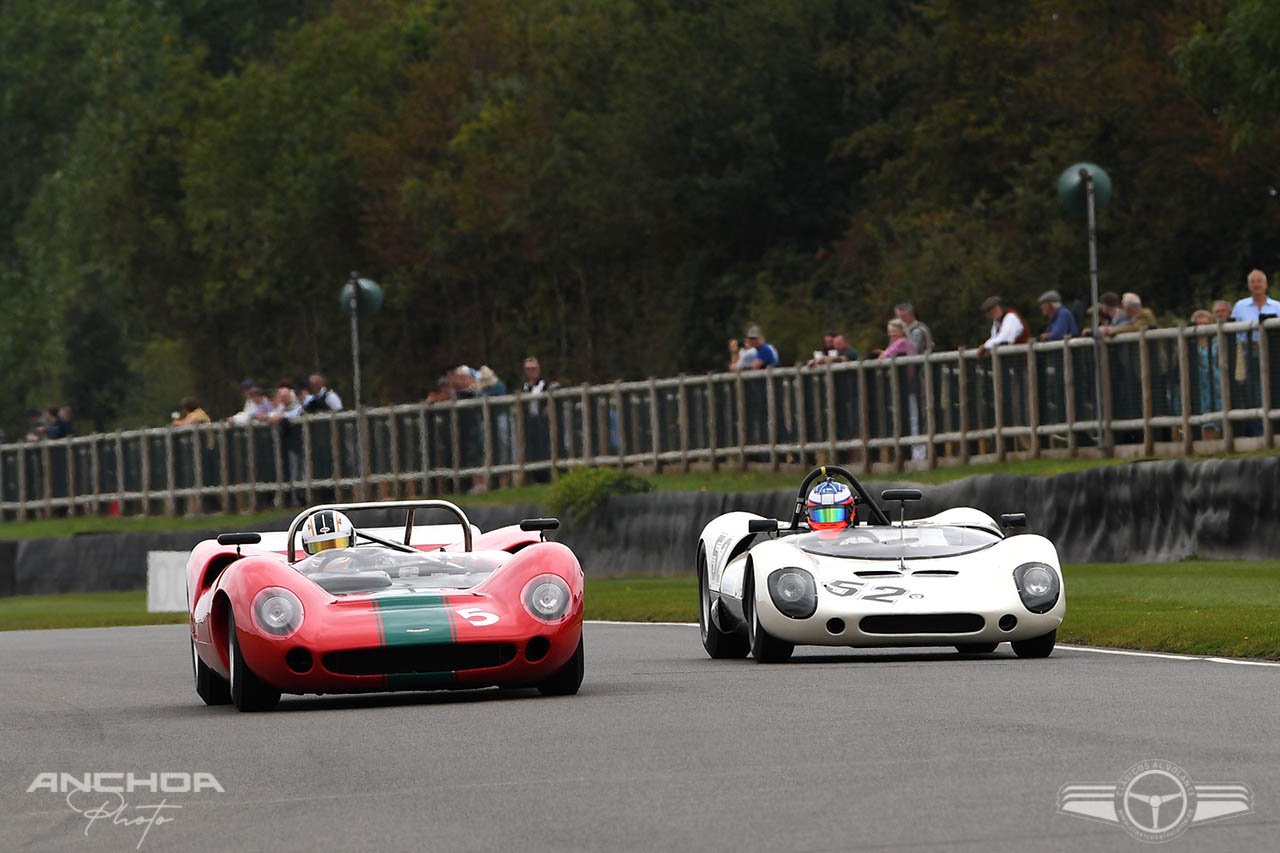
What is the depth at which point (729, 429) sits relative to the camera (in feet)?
109

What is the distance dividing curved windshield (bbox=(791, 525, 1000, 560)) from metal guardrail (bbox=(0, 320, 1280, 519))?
9181mm

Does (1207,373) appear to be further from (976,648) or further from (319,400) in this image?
(319,400)

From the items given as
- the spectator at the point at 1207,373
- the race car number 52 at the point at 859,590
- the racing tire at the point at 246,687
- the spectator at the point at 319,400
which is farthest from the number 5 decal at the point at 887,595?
the spectator at the point at 319,400

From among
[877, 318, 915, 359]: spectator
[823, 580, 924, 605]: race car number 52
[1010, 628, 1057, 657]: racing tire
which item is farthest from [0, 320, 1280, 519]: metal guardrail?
[823, 580, 924, 605]: race car number 52

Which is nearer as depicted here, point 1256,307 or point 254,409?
point 1256,307

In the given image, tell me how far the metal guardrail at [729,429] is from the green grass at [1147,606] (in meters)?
3.05

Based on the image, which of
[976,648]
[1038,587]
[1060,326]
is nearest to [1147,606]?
[976,648]

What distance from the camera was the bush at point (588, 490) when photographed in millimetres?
31281

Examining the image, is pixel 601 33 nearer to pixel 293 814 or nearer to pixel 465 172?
pixel 465 172

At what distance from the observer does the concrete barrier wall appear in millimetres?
22109

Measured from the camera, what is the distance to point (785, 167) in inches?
2114

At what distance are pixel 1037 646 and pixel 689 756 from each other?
18.7 feet

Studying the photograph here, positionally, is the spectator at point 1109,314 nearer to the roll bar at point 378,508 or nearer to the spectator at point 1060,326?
the spectator at point 1060,326

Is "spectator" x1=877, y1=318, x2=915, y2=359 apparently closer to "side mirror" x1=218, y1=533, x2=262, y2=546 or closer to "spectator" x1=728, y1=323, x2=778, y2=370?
"spectator" x1=728, y1=323, x2=778, y2=370
